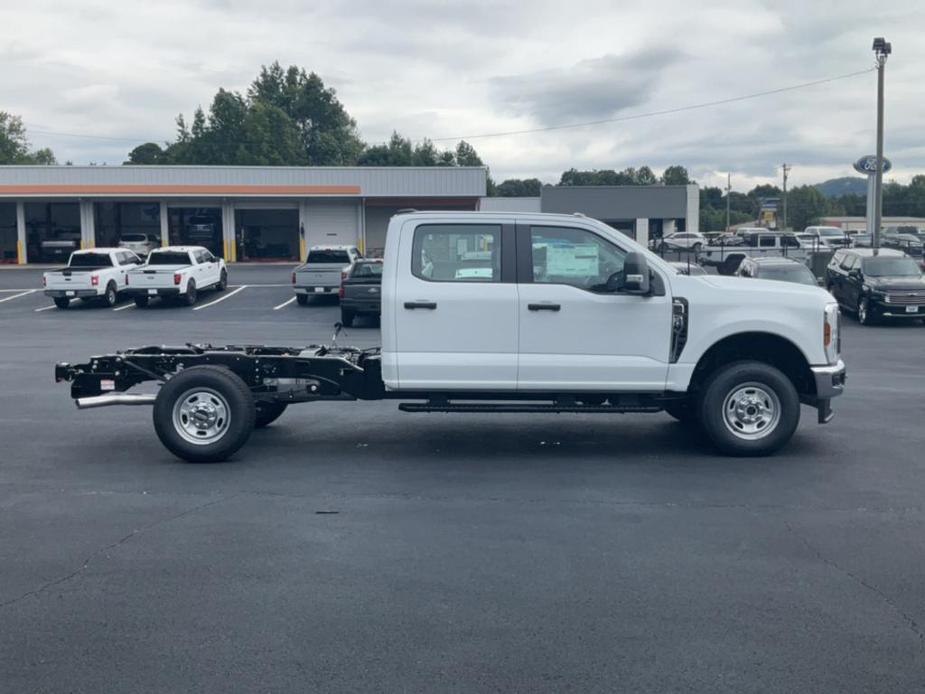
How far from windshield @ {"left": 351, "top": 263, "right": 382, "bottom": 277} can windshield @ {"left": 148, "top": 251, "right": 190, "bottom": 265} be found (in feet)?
29.5

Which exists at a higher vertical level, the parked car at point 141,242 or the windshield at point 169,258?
the parked car at point 141,242

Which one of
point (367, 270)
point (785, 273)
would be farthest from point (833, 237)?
point (367, 270)

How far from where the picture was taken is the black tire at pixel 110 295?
30480 mm

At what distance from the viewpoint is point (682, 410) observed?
1086cm

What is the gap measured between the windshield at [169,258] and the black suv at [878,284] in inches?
737

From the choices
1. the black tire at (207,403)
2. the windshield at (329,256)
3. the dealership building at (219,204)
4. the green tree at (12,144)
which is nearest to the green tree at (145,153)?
the green tree at (12,144)

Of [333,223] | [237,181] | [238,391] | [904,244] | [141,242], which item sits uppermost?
[237,181]

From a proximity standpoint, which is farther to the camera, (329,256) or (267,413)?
(329,256)

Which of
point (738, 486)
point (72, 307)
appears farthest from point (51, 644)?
point (72, 307)

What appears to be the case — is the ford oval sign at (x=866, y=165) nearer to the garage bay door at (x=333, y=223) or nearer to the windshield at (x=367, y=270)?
the garage bay door at (x=333, y=223)

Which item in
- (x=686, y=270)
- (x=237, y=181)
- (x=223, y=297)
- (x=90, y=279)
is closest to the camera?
(x=686, y=270)

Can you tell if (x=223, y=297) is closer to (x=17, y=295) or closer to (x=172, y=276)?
(x=172, y=276)

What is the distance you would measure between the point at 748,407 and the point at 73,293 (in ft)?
81.1

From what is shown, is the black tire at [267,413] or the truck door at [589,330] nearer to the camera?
the truck door at [589,330]
